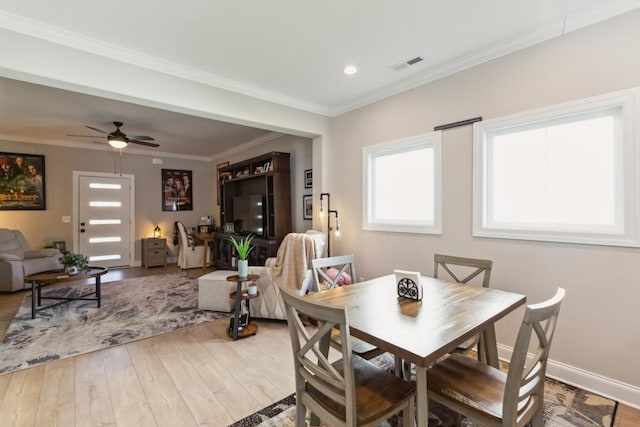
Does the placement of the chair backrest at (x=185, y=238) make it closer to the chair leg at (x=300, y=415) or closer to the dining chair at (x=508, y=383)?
the chair leg at (x=300, y=415)

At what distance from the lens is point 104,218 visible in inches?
266

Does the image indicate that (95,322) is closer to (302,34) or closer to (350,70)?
(302,34)

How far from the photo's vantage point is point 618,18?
6.87ft

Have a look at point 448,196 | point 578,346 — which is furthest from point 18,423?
point 578,346

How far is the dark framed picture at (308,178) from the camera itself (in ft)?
16.3

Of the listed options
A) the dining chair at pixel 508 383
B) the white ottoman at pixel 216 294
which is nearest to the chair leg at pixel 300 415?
the dining chair at pixel 508 383

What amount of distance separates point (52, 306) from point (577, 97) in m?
6.19

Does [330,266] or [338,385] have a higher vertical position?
[330,266]

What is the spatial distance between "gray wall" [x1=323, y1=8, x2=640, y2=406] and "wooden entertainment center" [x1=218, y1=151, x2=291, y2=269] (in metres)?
2.21

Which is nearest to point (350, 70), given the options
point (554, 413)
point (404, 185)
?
point (404, 185)

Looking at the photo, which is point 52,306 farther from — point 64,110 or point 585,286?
point 585,286

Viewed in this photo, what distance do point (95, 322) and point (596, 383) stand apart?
190 inches

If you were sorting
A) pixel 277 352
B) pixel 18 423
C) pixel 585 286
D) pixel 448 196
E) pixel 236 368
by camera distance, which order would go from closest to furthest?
pixel 18 423 < pixel 585 286 < pixel 236 368 < pixel 277 352 < pixel 448 196

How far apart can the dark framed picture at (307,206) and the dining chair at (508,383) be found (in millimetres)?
3519
